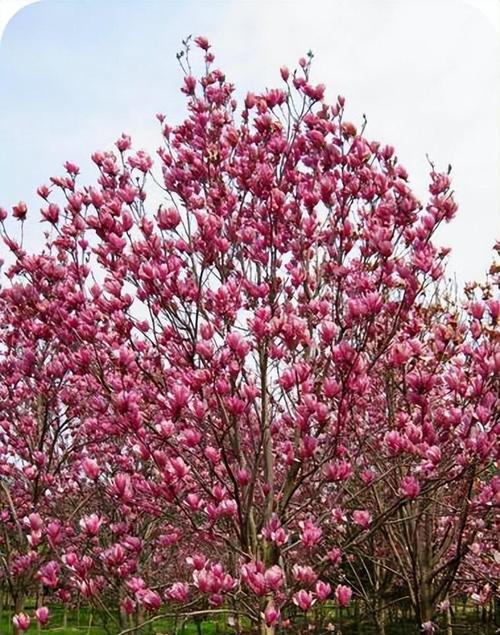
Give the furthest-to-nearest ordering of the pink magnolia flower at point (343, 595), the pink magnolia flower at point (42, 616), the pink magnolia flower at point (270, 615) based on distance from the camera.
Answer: the pink magnolia flower at point (42, 616)
the pink magnolia flower at point (343, 595)
the pink magnolia flower at point (270, 615)

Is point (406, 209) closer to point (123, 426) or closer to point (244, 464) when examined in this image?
point (244, 464)

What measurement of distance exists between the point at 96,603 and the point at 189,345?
1.67 m

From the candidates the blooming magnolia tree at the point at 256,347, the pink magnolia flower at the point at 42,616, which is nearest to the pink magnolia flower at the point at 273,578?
the blooming magnolia tree at the point at 256,347

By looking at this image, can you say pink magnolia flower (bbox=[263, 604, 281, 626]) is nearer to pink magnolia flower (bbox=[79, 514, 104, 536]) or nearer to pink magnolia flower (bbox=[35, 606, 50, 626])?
pink magnolia flower (bbox=[79, 514, 104, 536])

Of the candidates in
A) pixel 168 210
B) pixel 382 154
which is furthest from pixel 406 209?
pixel 168 210

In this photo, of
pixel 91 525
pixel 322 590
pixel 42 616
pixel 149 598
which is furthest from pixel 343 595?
pixel 42 616

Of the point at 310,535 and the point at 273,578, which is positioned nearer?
the point at 273,578

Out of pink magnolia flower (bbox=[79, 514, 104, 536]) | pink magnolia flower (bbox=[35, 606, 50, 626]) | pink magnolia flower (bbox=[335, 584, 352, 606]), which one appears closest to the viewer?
pink magnolia flower (bbox=[79, 514, 104, 536])

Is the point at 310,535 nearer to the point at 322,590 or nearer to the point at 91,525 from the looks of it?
the point at 322,590

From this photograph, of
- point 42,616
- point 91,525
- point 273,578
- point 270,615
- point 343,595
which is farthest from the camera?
point 42,616

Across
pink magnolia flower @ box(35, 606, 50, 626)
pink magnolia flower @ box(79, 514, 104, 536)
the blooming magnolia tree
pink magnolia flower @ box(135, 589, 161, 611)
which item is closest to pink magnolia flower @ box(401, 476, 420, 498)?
the blooming magnolia tree

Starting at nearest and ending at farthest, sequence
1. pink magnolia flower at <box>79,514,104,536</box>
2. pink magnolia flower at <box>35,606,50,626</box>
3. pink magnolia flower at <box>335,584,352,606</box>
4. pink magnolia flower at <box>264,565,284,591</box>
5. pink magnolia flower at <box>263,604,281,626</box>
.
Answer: pink magnolia flower at <box>264,565,284,591</box> → pink magnolia flower at <box>263,604,281,626</box> → pink magnolia flower at <box>79,514,104,536</box> → pink magnolia flower at <box>335,584,352,606</box> → pink magnolia flower at <box>35,606,50,626</box>

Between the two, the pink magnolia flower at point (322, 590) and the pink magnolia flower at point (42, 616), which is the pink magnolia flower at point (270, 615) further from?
the pink magnolia flower at point (42, 616)

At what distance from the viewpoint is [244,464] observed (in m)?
4.32
